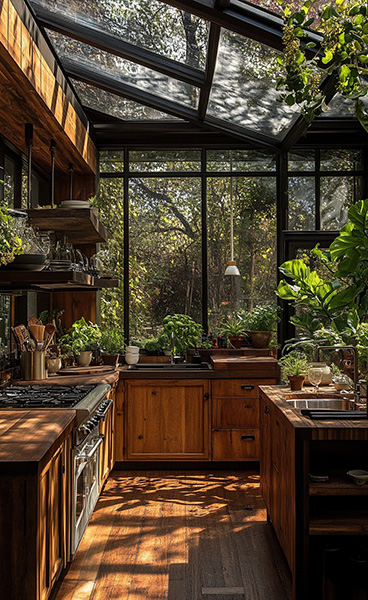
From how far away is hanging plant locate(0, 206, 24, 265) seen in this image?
342cm

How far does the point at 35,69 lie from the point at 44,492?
104 inches

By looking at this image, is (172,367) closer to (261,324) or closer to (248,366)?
(248,366)

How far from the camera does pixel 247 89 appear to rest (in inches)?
217

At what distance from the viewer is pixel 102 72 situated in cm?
572

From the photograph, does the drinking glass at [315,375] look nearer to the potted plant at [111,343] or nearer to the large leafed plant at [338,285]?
the large leafed plant at [338,285]

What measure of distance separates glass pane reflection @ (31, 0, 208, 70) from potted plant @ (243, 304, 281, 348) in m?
2.62

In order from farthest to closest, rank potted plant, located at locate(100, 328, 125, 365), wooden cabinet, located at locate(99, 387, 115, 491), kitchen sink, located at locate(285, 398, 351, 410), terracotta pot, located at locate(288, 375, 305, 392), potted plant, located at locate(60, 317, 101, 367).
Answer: potted plant, located at locate(100, 328, 125, 365), potted plant, located at locate(60, 317, 101, 367), wooden cabinet, located at locate(99, 387, 115, 491), terracotta pot, located at locate(288, 375, 305, 392), kitchen sink, located at locate(285, 398, 351, 410)

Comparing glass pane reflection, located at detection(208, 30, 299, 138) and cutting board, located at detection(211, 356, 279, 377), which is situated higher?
glass pane reflection, located at detection(208, 30, 299, 138)

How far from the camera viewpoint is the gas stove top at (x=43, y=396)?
3.85 metres

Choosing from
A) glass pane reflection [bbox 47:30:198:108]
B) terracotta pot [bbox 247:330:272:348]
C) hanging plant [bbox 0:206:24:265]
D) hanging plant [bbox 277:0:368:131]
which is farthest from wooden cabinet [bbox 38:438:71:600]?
terracotta pot [bbox 247:330:272:348]

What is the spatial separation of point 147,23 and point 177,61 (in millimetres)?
558

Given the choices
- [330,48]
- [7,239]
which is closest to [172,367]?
[7,239]

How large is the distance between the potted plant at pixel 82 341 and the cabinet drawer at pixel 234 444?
1440 millimetres

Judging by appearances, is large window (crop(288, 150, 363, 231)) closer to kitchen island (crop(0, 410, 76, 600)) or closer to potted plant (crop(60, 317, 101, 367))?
potted plant (crop(60, 317, 101, 367))
